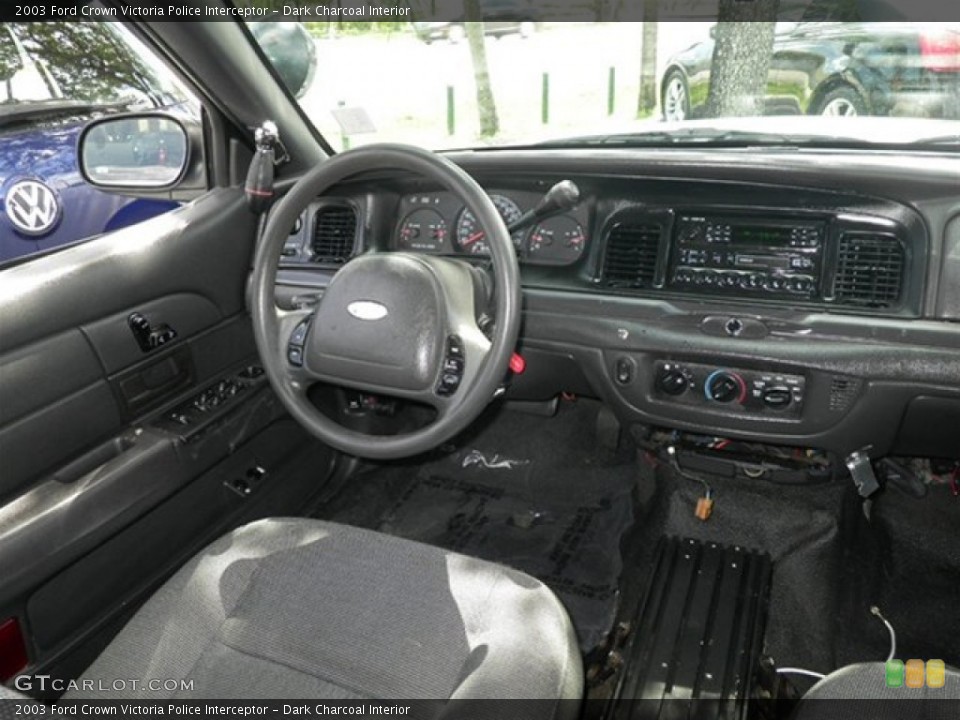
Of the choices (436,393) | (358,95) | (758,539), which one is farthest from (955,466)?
(358,95)

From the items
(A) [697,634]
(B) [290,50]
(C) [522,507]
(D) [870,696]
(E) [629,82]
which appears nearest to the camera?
(D) [870,696]

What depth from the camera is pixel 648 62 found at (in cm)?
222

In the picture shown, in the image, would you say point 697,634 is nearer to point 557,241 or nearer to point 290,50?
point 557,241

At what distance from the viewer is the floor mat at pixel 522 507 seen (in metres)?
2.48

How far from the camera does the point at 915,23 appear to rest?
185cm

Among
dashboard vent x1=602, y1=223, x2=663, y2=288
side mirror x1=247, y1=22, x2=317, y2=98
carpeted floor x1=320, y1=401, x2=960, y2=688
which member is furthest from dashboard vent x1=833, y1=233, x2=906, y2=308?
side mirror x1=247, y1=22, x2=317, y2=98

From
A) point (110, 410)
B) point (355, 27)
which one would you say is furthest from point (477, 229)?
point (110, 410)

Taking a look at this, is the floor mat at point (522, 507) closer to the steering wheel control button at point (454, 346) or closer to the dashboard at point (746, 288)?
the dashboard at point (746, 288)

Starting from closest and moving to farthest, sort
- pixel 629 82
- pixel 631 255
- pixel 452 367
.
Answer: pixel 452 367 → pixel 631 255 → pixel 629 82

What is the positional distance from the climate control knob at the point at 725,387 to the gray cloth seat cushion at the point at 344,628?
0.77 meters

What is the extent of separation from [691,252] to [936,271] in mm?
563

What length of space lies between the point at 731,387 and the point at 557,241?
635mm

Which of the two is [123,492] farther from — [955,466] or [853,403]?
[955,466]

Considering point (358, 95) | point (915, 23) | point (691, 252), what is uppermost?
point (915, 23)
